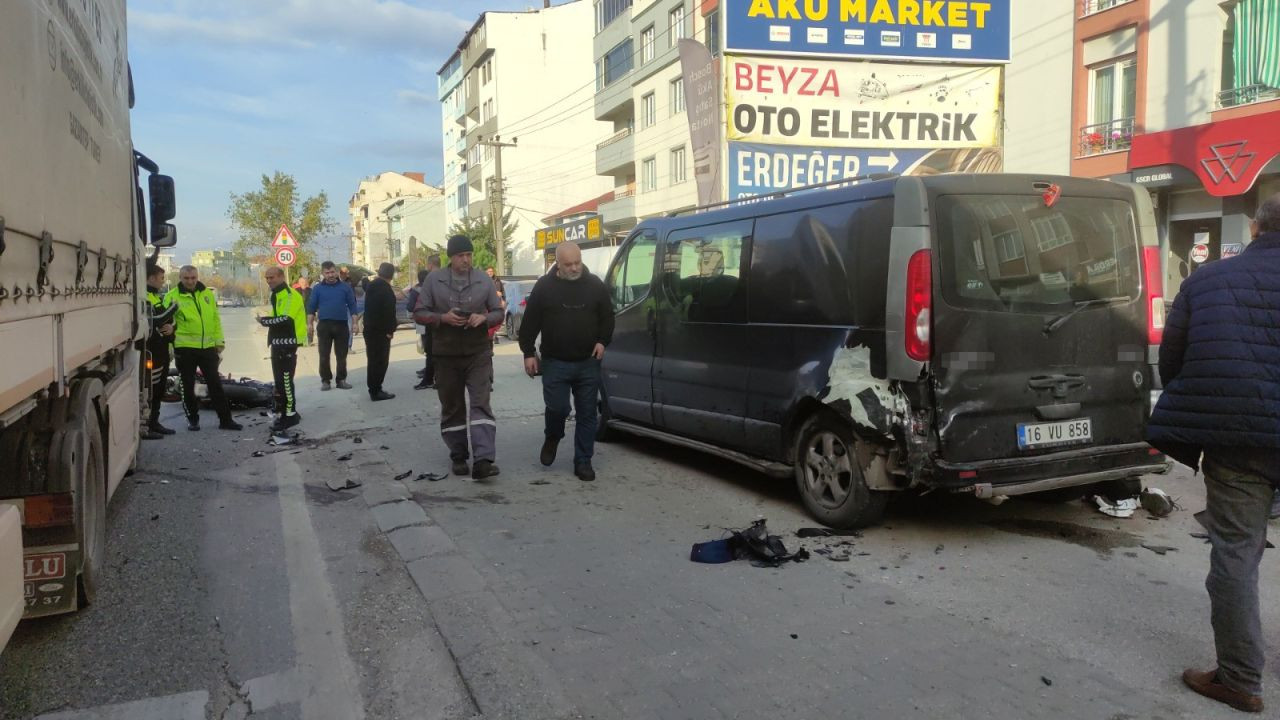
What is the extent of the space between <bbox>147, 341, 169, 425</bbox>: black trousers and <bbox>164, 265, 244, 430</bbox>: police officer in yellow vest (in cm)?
20

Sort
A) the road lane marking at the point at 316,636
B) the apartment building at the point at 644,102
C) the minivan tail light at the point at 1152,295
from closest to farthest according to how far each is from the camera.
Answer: the road lane marking at the point at 316,636 < the minivan tail light at the point at 1152,295 < the apartment building at the point at 644,102

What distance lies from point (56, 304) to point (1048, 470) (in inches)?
183

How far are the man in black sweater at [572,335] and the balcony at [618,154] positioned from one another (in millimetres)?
32341

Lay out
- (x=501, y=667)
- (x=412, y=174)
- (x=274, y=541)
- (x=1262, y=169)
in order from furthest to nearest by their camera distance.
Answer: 1. (x=412, y=174)
2. (x=1262, y=169)
3. (x=274, y=541)
4. (x=501, y=667)

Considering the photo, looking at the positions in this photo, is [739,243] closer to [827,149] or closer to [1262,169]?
[827,149]

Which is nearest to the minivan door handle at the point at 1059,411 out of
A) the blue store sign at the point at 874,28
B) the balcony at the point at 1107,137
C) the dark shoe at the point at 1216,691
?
the dark shoe at the point at 1216,691

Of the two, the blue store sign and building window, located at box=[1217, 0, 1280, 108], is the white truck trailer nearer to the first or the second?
the blue store sign

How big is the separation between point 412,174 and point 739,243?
110938 mm

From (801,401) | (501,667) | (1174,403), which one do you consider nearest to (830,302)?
(801,401)

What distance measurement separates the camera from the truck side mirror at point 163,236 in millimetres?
A: 7898

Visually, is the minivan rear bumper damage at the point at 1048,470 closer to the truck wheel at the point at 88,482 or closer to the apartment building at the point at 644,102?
the truck wheel at the point at 88,482

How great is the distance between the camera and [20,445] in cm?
313

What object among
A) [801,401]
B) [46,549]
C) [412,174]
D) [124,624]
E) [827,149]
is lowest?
[124,624]

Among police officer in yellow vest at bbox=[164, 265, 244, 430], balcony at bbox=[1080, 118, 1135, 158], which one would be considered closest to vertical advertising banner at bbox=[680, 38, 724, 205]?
police officer in yellow vest at bbox=[164, 265, 244, 430]
